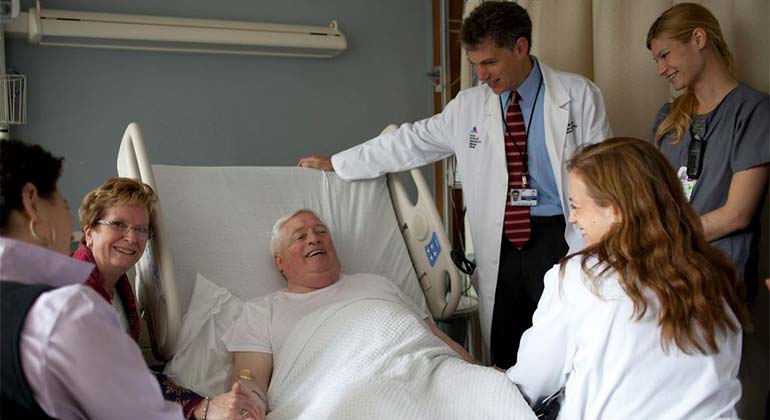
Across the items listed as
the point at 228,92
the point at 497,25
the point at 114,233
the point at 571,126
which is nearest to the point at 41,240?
the point at 114,233

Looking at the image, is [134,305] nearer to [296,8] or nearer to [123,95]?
[123,95]

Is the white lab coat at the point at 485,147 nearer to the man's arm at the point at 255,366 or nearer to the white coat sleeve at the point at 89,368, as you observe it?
the man's arm at the point at 255,366

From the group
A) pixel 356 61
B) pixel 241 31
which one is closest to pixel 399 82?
pixel 356 61

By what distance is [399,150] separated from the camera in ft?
9.12

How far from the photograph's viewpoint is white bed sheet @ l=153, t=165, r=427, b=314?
2.50m

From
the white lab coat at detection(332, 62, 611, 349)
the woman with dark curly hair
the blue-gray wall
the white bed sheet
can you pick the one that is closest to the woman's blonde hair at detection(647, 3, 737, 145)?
the white lab coat at detection(332, 62, 611, 349)

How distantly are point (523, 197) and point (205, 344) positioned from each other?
1.11 m

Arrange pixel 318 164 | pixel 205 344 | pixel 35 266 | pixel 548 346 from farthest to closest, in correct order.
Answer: pixel 318 164 → pixel 205 344 → pixel 548 346 → pixel 35 266

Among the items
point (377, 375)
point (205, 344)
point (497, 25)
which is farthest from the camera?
point (497, 25)

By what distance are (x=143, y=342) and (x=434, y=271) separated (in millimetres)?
1015

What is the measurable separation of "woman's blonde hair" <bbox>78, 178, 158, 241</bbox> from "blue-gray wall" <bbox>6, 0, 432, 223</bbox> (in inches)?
79.2

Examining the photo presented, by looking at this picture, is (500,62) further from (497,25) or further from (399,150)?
(399,150)

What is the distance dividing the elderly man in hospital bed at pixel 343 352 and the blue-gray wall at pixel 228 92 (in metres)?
1.89

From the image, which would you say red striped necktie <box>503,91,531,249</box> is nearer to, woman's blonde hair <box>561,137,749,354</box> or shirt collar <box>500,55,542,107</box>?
shirt collar <box>500,55,542,107</box>
